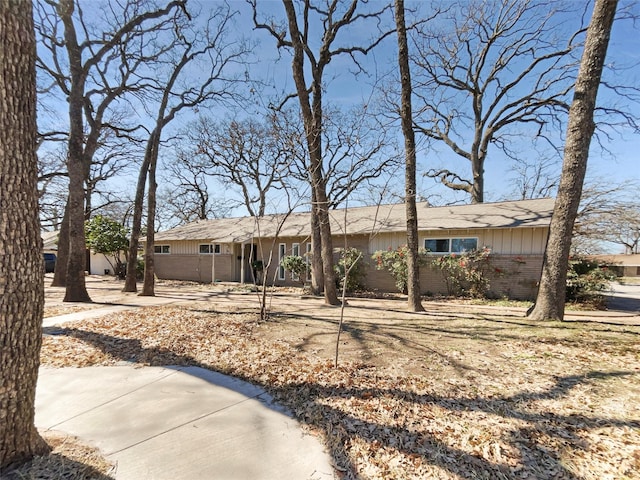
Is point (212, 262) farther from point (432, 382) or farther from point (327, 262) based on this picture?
point (432, 382)

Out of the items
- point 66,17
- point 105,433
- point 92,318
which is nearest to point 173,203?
point 66,17

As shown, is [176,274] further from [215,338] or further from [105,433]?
[105,433]

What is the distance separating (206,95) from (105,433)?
13790mm

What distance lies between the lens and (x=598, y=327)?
6.36 metres

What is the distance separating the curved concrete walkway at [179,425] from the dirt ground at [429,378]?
0.28 metres

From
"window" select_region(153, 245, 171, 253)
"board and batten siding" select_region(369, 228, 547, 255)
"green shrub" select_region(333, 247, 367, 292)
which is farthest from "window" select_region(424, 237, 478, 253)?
"window" select_region(153, 245, 171, 253)

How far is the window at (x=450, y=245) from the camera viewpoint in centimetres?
1208

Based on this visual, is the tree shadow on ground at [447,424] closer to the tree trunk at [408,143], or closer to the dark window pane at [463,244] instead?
the tree trunk at [408,143]

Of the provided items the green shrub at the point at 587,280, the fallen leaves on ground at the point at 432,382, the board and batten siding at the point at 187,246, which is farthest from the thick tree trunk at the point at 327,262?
the board and batten siding at the point at 187,246

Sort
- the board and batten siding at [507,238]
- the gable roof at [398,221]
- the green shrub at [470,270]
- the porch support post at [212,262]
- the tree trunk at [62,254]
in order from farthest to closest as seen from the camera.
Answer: the porch support post at [212,262] < the tree trunk at [62,254] < the gable roof at [398,221] < the green shrub at [470,270] < the board and batten siding at [507,238]

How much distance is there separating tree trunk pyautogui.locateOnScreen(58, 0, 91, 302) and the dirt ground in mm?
3210

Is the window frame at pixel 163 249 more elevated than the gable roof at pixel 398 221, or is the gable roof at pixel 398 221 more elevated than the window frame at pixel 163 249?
the gable roof at pixel 398 221

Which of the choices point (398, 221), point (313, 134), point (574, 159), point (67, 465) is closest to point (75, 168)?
point (313, 134)

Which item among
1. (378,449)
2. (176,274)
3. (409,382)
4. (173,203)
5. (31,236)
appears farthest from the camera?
(173,203)
